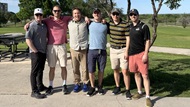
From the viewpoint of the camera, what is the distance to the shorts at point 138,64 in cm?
557

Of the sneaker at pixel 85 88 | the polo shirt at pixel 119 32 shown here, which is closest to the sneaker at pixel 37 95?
the sneaker at pixel 85 88

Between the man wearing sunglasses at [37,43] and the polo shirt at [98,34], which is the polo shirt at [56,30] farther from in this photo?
the polo shirt at [98,34]

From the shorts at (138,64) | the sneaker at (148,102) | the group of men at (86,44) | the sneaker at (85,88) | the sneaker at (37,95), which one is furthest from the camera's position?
the sneaker at (85,88)

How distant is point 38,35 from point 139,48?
2.03m

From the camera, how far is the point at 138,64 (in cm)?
563

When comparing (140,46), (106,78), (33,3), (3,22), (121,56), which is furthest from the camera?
(3,22)

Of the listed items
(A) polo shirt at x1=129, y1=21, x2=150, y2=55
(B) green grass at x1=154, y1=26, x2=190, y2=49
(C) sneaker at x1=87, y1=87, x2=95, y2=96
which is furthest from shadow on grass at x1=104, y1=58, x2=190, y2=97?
(B) green grass at x1=154, y1=26, x2=190, y2=49

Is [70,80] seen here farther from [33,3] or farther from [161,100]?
[33,3]

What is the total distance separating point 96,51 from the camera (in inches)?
236

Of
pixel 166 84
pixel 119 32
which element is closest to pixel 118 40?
pixel 119 32

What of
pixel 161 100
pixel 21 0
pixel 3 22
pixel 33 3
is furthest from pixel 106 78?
pixel 3 22

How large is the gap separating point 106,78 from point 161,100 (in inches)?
82.6

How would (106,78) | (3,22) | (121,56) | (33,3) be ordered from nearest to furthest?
(121,56) → (106,78) → (33,3) → (3,22)

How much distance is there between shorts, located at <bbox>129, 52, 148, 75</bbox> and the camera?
5.57m
